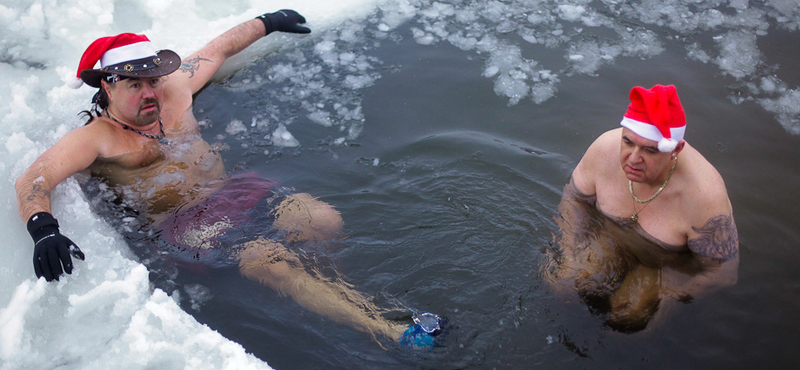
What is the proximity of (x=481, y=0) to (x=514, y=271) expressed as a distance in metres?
3.67

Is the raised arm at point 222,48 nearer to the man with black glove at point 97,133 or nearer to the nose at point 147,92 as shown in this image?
the man with black glove at point 97,133

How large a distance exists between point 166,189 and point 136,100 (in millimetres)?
631

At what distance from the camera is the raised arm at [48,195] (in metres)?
3.08

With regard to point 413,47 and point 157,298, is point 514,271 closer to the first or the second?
point 157,298

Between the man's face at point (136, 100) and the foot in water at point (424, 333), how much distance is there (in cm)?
232

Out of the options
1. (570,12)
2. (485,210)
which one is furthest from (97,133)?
(570,12)

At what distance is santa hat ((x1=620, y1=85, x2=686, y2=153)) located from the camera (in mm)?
2824

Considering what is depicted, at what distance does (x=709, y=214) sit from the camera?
3039 mm

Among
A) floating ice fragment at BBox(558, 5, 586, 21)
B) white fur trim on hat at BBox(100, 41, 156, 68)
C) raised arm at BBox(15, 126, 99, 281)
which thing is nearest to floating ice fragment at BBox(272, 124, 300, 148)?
white fur trim on hat at BBox(100, 41, 156, 68)

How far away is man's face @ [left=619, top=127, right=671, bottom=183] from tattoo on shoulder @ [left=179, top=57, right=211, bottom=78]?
11.2 ft

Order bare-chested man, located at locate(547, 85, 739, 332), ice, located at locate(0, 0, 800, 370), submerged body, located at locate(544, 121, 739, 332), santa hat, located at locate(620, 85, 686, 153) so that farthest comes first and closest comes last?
ice, located at locate(0, 0, 800, 370) → submerged body, located at locate(544, 121, 739, 332) → bare-chested man, located at locate(547, 85, 739, 332) → santa hat, located at locate(620, 85, 686, 153)

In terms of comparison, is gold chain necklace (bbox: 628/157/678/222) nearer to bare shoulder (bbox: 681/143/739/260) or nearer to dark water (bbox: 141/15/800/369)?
bare shoulder (bbox: 681/143/739/260)

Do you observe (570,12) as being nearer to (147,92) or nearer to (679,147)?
(679,147)

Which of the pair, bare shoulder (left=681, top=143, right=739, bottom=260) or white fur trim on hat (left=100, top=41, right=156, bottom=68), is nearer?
bare shoulder (left=681, top=143, right=739, bottom=260)
